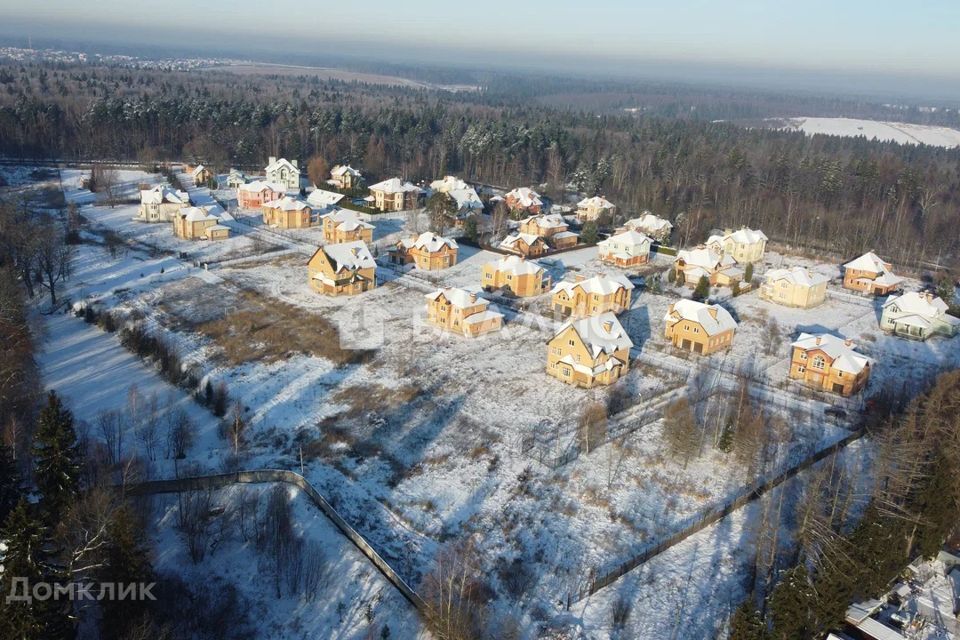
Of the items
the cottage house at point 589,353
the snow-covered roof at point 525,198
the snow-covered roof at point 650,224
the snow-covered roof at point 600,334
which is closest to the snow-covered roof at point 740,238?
the snow-covered roof at point 650,224

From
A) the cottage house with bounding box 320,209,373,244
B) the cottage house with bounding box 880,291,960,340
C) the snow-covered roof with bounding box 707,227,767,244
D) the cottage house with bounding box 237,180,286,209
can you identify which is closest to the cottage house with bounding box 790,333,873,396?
the cottage house with bounding box 880,291,960,340

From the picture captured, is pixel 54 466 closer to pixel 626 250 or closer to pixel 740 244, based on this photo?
pixel 626 250

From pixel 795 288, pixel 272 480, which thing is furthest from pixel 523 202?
pixel 272 480

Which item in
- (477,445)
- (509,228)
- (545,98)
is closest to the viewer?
(477,445)

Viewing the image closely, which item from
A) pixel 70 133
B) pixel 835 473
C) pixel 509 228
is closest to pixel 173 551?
pixel 835 473

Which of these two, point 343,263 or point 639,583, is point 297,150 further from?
point 639,583
